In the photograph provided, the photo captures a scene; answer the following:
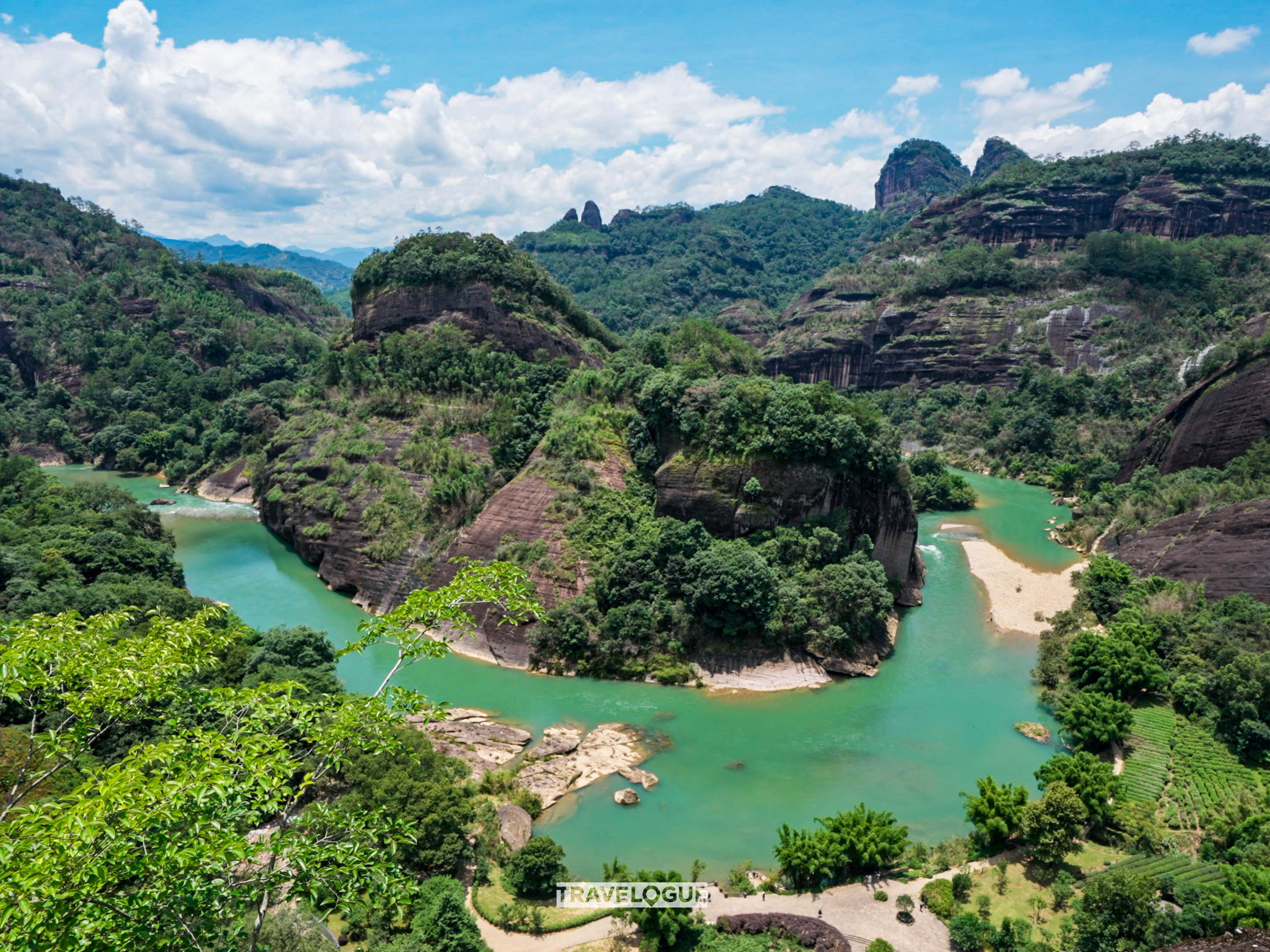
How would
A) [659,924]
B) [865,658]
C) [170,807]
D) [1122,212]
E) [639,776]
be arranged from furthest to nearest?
[1122,212] < [865,658] < [639,776] < [659,924] < [170,807]

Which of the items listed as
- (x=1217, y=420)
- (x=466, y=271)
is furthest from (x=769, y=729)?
(x=1217, y=420)

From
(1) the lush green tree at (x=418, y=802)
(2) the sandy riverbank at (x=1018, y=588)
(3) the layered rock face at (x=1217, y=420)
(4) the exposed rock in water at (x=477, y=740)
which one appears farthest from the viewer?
(3) the layered rock face at (x=1217, y=420)

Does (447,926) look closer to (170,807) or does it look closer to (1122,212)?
(170,807)

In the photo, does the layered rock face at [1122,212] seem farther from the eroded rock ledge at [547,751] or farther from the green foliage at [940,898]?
the green foliage at [940,898]

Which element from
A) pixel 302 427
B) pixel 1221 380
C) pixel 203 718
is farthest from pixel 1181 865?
pixel 302 427

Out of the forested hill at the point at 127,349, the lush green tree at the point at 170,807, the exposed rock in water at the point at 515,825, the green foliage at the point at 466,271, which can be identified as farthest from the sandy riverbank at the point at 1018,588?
the forested hill at the point at 127,349

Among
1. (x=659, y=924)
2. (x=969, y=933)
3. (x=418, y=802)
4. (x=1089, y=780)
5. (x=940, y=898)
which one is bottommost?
(x=940, y=898)
